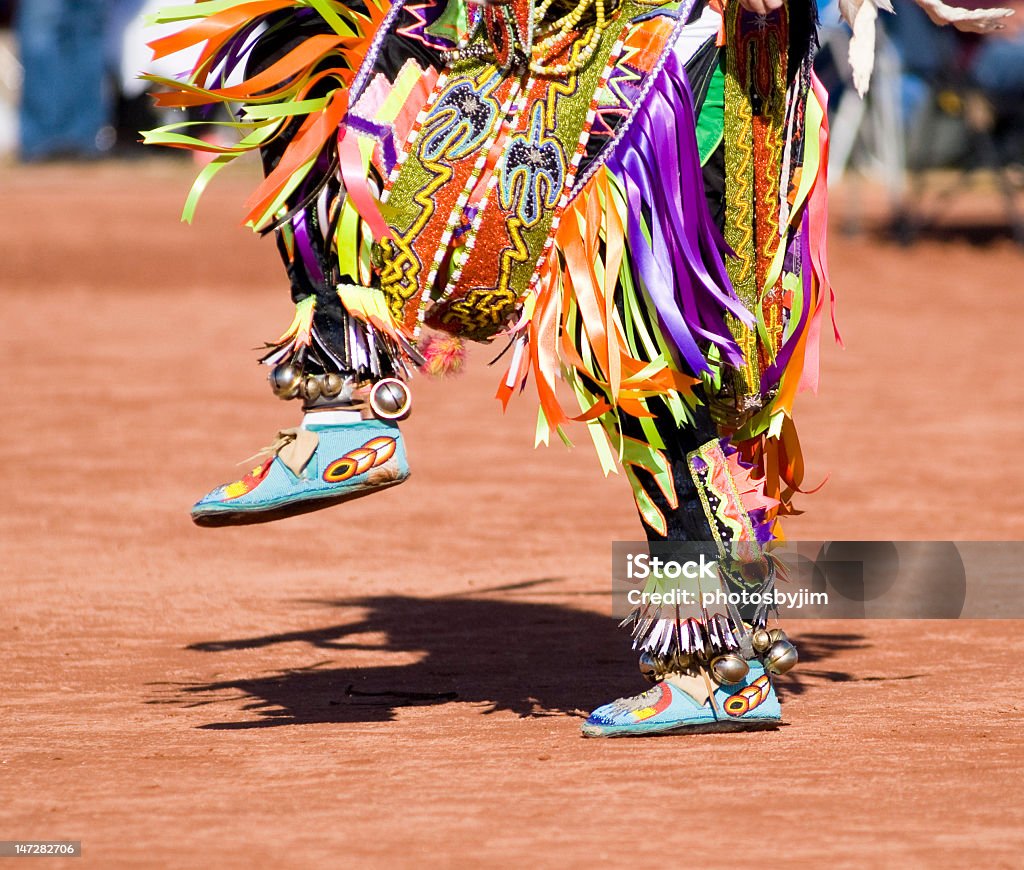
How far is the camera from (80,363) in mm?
12203

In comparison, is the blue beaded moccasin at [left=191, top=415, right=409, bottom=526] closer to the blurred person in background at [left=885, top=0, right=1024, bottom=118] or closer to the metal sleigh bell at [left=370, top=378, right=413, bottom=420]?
the metal sleigh bell at [left=370, top=378, right=413, bottom=420]

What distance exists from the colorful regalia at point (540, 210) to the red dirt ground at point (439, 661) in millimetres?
555

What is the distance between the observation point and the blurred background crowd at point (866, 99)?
18484 millimetres

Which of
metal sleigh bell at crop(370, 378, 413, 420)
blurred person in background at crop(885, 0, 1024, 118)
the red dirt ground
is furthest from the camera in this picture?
blurred person in background at crop(885, 0, 1024, 118)

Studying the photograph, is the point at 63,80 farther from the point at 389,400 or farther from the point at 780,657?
the point at 780,657

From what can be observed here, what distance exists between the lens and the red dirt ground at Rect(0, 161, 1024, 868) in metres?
3.72

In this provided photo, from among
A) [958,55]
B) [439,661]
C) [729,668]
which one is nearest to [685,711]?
[729,668]

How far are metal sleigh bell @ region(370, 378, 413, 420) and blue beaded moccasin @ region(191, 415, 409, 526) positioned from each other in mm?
28

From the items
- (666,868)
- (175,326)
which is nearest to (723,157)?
(666,868)

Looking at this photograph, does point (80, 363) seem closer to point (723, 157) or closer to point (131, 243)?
point (131, 243)

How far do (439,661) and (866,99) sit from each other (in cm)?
1460

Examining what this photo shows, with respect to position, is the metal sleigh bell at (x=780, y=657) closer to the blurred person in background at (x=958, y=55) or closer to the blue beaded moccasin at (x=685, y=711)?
the blue beaded moccasin at (x=685, y=711)

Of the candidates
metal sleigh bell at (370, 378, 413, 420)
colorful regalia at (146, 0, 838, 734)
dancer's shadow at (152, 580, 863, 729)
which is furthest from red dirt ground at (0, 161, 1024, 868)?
metal sleigh bell at (370, 378, 413, 420)

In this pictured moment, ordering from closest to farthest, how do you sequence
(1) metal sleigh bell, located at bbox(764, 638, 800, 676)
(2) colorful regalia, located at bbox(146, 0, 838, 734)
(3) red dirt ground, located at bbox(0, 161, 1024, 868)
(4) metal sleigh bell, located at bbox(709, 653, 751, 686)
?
(3) red dirt ground, located at bbox(0, 161, 1024, 868) < (2) colorful regalia, located at bbox(146, 0, 838, 734) < (4) metal sleigh bell, located at bbox(709, 653, 751, 686) < (1) metal sleigh bell, located at bbox(764, 638, 800, 676)
